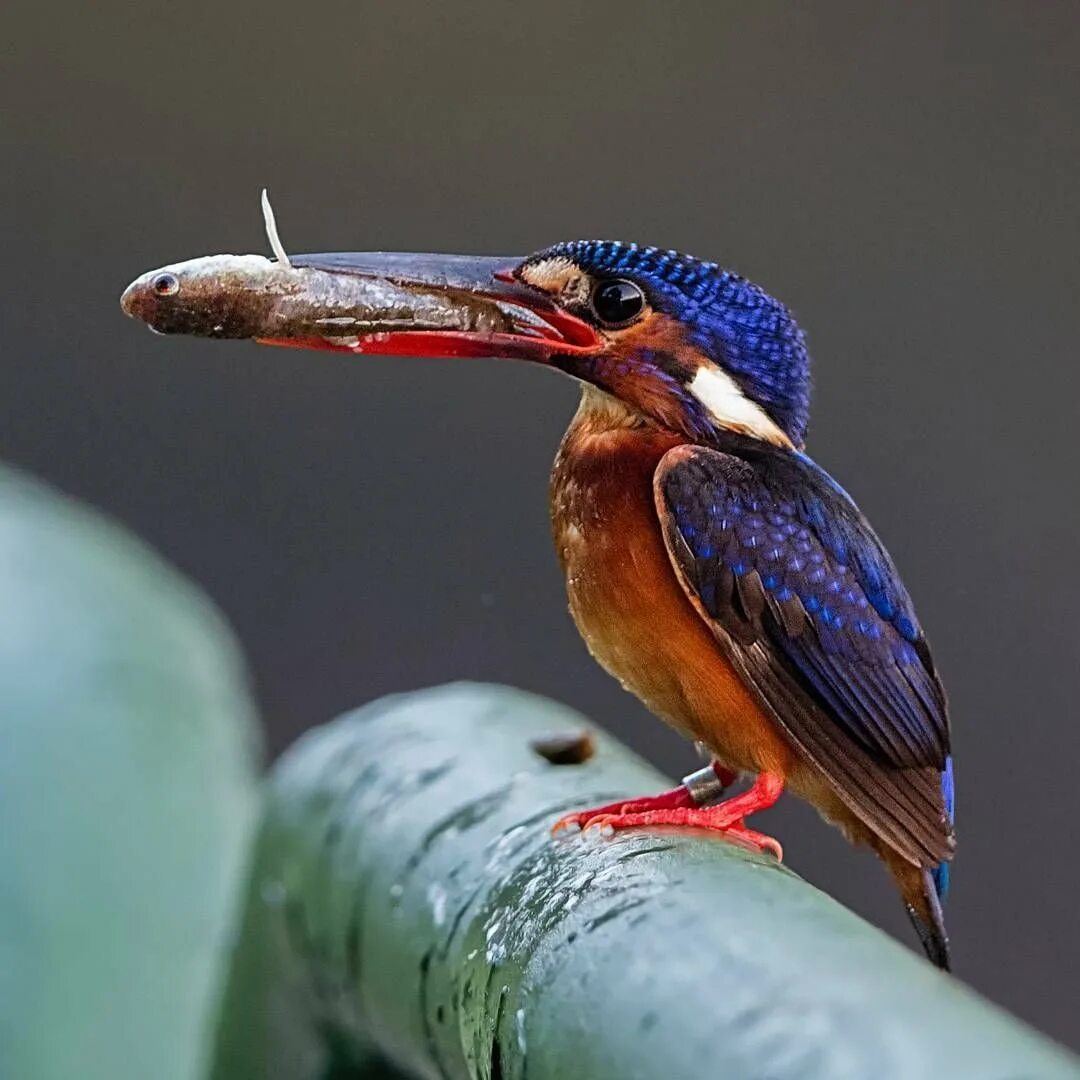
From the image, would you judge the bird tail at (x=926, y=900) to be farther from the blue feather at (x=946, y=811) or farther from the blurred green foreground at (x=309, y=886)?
the blurred green foreground at (x=309, y=886)

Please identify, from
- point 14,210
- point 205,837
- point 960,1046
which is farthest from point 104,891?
point 14,210

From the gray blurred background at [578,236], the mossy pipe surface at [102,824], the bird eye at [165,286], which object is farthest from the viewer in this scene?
the gray blurred background at [578,236]

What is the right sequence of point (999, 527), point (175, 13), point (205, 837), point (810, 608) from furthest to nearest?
point (175, 13) → point (999, 527) → point (205, 837) → point (810, 608)

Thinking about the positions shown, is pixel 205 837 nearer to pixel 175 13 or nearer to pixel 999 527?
pixel 999 527

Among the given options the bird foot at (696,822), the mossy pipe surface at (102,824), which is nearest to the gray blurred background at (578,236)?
the mossy pipe surface at (102,824)

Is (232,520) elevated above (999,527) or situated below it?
below

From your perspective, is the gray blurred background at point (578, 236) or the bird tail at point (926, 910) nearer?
the bird tail at point (926, 910)
